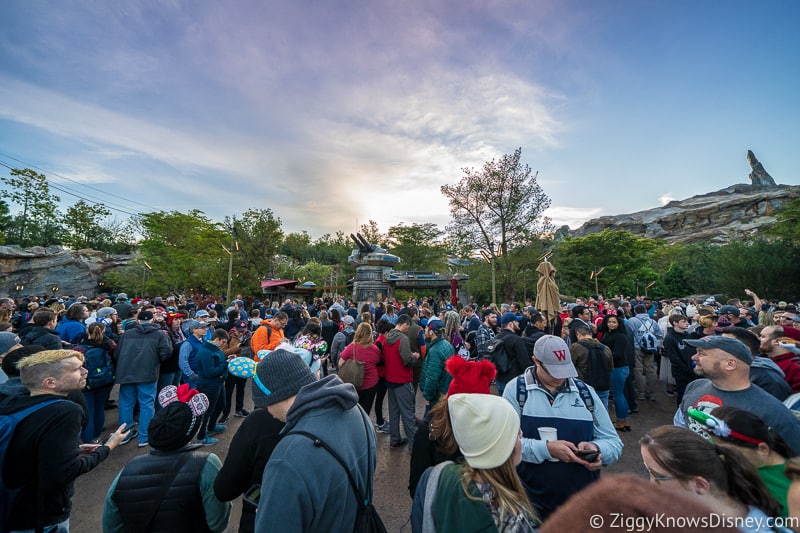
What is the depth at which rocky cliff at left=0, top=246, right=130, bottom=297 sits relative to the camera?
30.0 metres

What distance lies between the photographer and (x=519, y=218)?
986 inches

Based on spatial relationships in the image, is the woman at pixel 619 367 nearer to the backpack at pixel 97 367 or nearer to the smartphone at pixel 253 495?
the smartphone at pixel 253 495

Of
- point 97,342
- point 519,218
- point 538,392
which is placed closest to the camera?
point 538,392

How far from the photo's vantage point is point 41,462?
7.25 ft

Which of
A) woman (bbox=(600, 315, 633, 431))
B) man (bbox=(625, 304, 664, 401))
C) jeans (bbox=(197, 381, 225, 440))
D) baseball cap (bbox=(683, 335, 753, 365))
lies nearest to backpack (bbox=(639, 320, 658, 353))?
man (bbox=(625, 304, 664, 401))

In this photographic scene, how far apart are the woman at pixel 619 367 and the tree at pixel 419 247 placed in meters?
36.6

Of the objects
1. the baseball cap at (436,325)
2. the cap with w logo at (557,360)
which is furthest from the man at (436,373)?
the cap with w logo at (557,360)

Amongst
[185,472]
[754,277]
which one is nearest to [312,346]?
[185,472]

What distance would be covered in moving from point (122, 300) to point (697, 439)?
14575 mm

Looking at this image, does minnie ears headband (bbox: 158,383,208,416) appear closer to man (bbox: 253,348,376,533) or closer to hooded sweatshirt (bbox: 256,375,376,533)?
man (bbox: 253,348,376,533)

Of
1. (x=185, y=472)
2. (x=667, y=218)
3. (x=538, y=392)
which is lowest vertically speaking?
(x=185, y=472)

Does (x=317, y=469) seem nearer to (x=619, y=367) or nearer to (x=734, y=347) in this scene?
(x=734, y=347)

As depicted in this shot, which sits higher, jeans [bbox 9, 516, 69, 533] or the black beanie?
the black beanie

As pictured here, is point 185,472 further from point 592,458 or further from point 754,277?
point 754,277
